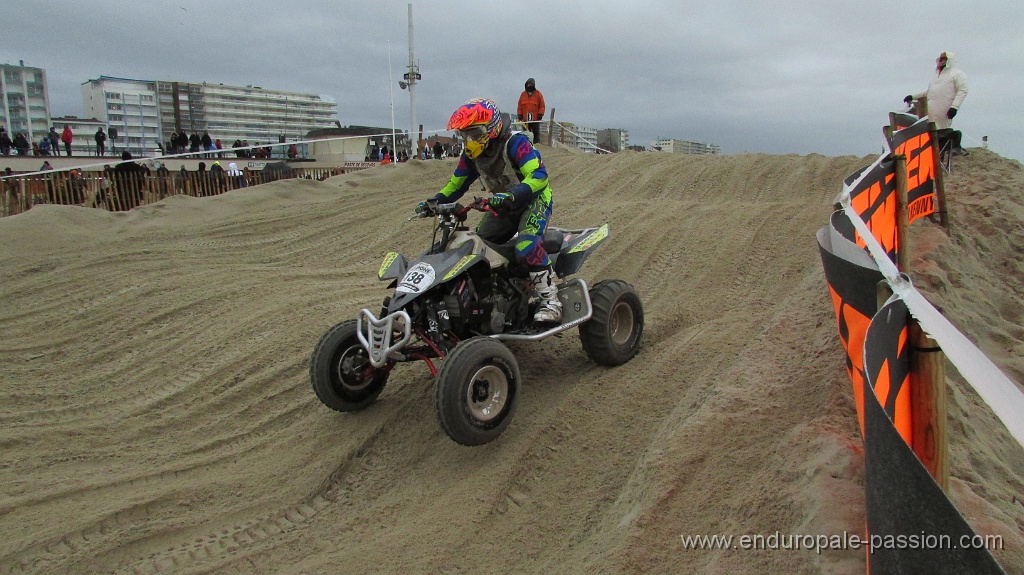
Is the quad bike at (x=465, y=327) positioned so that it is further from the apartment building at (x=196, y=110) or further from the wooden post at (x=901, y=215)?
the apartment building at (x=196, y=110)

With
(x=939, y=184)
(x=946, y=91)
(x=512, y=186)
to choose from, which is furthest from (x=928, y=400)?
(x=946, y=91)

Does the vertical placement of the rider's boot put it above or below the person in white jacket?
below

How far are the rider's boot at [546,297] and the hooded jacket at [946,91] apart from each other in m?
7.00

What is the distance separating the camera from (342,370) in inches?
175

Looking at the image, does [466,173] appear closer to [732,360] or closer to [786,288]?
[732,360]

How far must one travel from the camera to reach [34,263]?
834 centimetres

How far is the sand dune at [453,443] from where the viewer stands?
9.53 feet

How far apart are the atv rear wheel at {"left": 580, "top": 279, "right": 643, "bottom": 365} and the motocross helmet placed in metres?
1.48

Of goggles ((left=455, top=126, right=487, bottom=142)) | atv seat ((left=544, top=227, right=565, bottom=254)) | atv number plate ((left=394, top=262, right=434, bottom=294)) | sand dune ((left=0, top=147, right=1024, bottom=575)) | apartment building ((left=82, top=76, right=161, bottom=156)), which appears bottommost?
sand dune ((left=0, top=147, right=1024, bottom=575))

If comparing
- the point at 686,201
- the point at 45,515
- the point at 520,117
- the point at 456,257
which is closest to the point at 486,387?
the point at 456,257

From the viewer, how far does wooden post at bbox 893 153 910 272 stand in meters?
3.40

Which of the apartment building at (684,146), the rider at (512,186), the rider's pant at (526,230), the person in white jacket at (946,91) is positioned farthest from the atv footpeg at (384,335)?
the apartment building at (684,146)

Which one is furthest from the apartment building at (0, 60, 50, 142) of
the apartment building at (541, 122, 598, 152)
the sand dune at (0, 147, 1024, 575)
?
the sand dune at (0, 147, 1024, 575)

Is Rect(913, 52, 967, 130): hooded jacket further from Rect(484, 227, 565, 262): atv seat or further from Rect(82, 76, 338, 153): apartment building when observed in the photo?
Rect(82, 76, 338, 153): apartment building
